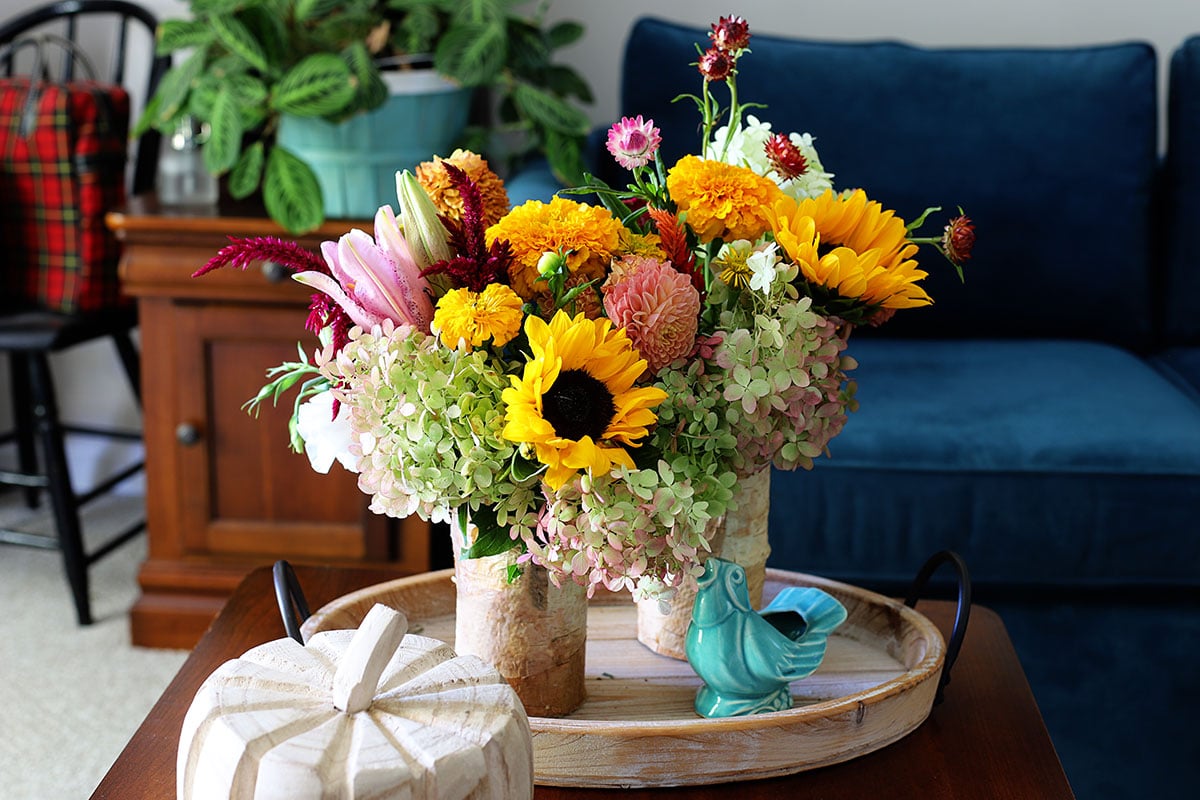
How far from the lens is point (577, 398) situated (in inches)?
27.8

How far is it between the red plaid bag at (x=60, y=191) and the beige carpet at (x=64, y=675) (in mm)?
523

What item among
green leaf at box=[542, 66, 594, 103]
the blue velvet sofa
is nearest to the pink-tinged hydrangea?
the blue velvet sofa

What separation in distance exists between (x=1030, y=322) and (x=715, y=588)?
1.35 m

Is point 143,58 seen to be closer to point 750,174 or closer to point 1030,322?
point 1030,322

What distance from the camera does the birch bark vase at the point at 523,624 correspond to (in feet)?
2.74

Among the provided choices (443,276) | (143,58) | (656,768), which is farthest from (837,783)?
(143,58)

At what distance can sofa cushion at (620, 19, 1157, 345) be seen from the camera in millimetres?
1960

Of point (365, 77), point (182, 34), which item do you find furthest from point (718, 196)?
point (182, 34)

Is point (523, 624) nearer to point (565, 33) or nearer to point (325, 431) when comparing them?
point (325, 431)

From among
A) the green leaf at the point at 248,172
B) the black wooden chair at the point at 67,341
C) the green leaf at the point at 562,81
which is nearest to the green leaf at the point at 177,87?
the green leaf at the point at 248,172

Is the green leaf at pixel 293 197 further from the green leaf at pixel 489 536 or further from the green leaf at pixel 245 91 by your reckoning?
the green leaf at pixel 489 536

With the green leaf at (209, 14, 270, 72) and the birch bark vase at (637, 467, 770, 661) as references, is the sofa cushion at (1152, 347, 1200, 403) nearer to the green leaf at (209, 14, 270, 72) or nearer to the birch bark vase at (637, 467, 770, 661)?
the birch bark vase at (637, 467, 770, 661)

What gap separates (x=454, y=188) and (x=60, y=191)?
55.9 inches

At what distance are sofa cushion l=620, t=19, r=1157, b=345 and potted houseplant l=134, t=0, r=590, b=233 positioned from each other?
229 mm
